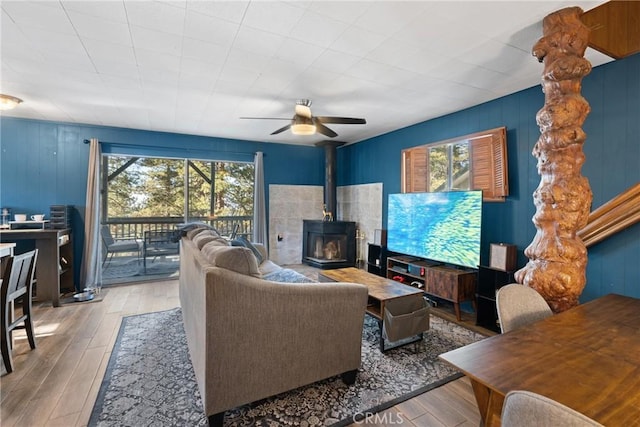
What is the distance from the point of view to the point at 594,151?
8.52 ft

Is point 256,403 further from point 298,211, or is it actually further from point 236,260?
point 298,211

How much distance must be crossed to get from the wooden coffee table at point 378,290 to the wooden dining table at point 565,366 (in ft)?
3.93

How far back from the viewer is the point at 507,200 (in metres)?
3.21

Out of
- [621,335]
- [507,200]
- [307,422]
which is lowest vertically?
[307,422]

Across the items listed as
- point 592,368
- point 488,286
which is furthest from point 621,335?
point 488,286

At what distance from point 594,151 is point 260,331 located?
10.6 ft

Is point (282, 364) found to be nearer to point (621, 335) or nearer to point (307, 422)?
point (307, 422)

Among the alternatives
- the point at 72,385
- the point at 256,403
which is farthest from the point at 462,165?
the point at 72,385

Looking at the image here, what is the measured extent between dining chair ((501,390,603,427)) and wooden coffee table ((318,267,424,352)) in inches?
68.9

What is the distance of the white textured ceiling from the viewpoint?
185 cm

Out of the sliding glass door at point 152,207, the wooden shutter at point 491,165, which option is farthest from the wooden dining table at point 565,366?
the sliding glass door at point 152,207

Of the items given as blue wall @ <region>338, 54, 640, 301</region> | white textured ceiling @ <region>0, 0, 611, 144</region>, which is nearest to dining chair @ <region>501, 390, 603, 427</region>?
white textured ceiling @ <region>0, 0, 611, 144</region>

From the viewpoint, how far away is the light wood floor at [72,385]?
67.5 inches

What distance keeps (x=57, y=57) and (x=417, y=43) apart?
2974 mm
